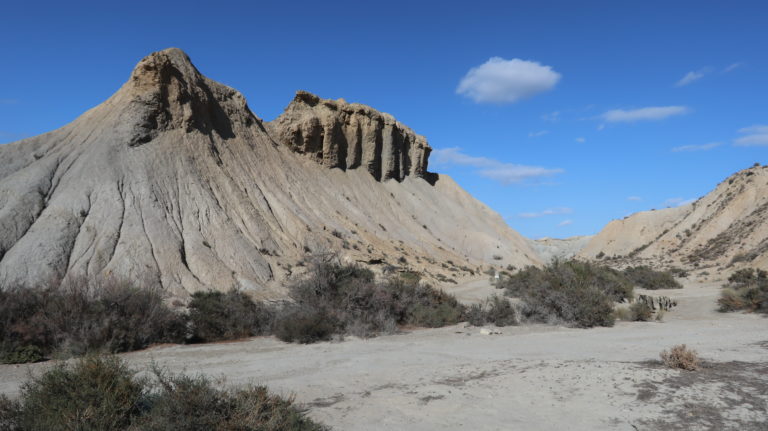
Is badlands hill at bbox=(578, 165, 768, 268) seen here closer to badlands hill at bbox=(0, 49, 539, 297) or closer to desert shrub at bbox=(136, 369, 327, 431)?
badlands hill at bbox=(0, 49, 539, 297)

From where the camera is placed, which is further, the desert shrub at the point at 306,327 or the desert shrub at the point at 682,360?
the desert shrub at the point at 306,327

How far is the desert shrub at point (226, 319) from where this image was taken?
547 inches

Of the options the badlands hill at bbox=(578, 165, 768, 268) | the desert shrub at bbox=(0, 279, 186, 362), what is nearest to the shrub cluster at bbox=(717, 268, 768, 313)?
the badlands hill at bbox=(578, 165, 768, 268)

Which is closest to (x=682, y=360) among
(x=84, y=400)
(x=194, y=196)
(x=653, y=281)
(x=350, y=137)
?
(x=84, y=400)

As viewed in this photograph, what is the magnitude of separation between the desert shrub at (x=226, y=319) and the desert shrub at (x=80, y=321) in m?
0.54

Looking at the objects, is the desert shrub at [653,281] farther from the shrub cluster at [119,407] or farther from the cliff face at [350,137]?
the shrub cluster at [119,407]

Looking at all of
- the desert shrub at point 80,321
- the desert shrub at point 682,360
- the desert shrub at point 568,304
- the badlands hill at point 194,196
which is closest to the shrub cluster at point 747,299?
the desert shrub at point 568,304

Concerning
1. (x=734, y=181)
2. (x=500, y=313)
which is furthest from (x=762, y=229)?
(x=500, y=313)

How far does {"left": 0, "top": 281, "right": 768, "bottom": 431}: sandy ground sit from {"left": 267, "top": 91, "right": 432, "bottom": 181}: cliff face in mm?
32598

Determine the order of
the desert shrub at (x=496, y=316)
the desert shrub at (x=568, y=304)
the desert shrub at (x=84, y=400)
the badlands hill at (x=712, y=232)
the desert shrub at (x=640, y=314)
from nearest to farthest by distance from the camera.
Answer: the desert shrub at (x=84, y=400) < the desert shrub at (x=568, y=304) < the desert shrub at (x=496, y=316) < the desert shrub at (x=640, y=314) < the badlands hill at (x=712, y=232)

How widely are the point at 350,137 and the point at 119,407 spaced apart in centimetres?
4502

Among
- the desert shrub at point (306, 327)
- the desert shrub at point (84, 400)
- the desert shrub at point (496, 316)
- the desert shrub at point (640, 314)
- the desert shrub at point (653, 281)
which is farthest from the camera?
the desert shrub at point (653, 281)

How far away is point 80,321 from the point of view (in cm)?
1174

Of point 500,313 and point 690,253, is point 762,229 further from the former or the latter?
point 500,313
